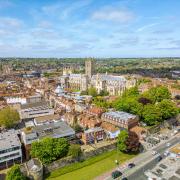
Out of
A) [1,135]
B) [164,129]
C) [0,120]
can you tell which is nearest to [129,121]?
[164,129]

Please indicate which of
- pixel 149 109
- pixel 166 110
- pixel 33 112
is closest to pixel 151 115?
pixel 149 109

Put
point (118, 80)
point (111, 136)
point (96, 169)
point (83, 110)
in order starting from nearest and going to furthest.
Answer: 1. point (96, 169)
2. point (111, 136)
3. point (83, 110)
4. point (118, 80)

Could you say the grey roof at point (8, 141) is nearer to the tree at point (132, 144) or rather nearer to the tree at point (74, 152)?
the tree at point (74, 152)

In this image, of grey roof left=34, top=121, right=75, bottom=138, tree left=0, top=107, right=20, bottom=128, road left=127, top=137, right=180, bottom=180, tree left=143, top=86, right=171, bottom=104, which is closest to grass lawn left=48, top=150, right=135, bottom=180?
road left=127, top=137, right=180, bottom=180

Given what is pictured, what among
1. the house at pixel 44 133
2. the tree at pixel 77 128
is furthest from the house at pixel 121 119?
the house at pixel 44 133

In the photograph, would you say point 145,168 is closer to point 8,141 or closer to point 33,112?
point 8,141

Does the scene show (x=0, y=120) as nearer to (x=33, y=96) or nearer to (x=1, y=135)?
(x=1, y=135)
